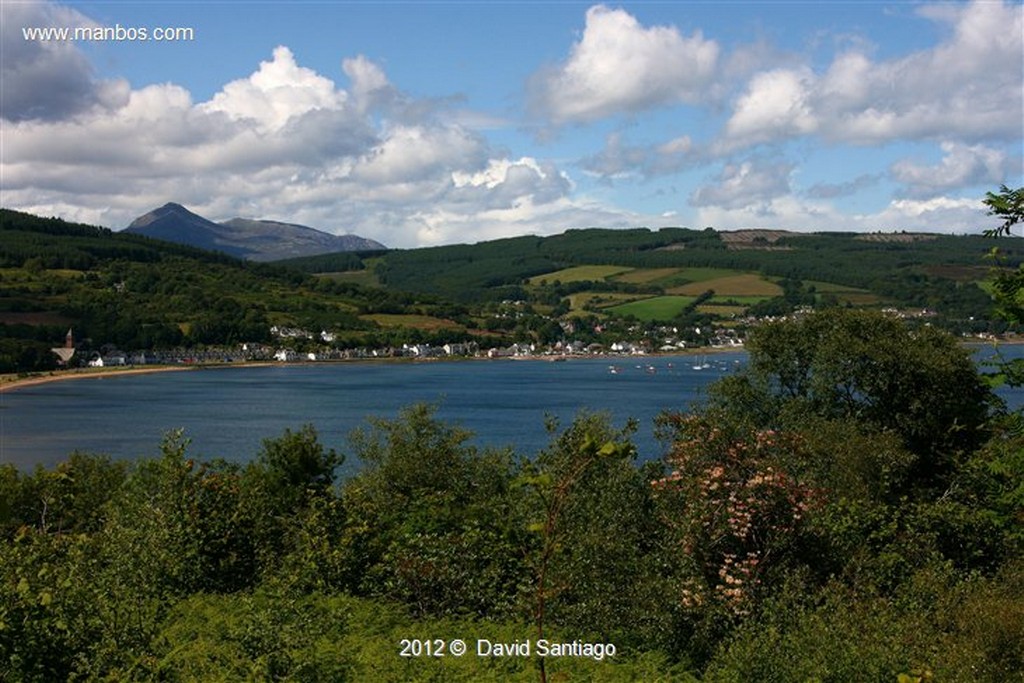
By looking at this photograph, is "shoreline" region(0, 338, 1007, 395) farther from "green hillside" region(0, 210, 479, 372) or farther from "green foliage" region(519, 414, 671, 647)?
"green foliage" region(519, 414, 671, 647)

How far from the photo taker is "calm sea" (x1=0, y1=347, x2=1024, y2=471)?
70125 mm

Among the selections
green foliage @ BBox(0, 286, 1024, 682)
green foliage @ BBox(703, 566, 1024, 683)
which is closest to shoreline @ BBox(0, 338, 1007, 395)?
green foliage @ BBox(0, 286, 1024, 682)

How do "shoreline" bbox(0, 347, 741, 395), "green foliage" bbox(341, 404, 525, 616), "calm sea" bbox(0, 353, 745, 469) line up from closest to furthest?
1. "green foliage" bbox(341, 404, 525, 616)
2. "calm sea" bbox(0, 353, 745, 469)
3. "shoreline" bbox(0, 347, 741, 395)

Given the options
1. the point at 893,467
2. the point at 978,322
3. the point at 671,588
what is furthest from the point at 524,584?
the point at 978,322

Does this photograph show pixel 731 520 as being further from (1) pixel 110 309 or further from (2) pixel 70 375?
(1) pixel 110 309

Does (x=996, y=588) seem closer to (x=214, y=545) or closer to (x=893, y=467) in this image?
(x=893, y=467)

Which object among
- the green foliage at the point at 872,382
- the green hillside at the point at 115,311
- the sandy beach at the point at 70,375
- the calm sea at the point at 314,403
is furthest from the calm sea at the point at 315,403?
the green hillside at the point at 115,311

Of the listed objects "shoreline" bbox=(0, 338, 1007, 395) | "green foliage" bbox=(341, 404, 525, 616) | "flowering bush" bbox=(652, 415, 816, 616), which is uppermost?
"flowering bush" bbox=(652, 415, 816, 616)

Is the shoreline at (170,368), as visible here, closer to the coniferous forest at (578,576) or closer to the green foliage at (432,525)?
the green foliage at (432,525)

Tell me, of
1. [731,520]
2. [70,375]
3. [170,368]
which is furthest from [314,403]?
[731,520]

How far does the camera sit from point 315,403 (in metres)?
104

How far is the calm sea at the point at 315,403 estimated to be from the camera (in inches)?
2761

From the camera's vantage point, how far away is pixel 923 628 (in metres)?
13.8

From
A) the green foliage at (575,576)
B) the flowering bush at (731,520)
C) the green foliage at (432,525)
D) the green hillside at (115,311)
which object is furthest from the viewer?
the green hillside at (115,311)
